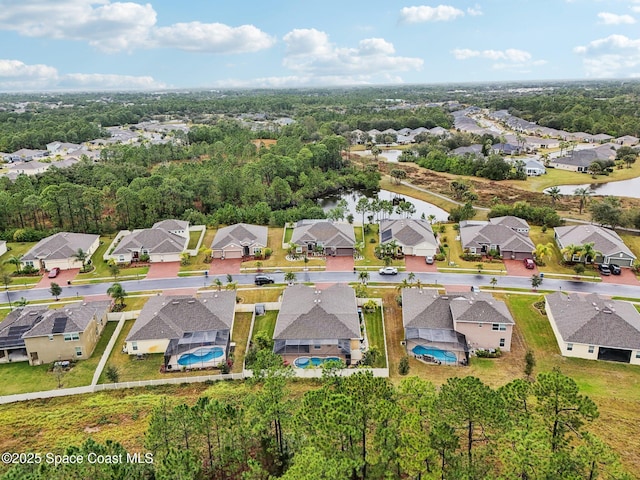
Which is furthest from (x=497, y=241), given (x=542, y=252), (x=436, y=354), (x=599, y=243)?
(x=436, y=354)

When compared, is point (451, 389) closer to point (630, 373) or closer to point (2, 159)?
point (630, 373)

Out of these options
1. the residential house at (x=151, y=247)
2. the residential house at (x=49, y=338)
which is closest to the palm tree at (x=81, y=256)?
the residential house at (x=151, y=247)

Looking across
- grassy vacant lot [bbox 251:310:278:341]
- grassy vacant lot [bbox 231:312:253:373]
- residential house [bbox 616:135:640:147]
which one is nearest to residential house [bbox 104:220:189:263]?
grassy vacant lot [bbox 231:312:253:373]

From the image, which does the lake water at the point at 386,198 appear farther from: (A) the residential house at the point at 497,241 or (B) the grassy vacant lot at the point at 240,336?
(B) the grassy vacant lot at the point at 240,336

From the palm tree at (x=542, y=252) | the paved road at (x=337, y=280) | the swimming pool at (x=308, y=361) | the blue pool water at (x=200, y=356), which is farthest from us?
the palm tree at (x=542, y=252)

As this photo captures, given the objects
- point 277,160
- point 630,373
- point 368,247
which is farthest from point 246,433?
point 277,160
